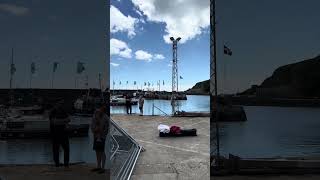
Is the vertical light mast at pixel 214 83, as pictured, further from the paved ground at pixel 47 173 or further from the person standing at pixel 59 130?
the person standing at pixel 59 130

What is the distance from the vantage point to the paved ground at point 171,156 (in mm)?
10555

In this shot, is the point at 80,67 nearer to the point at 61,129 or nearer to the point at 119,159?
the point at 61,129

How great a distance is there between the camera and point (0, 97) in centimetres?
644

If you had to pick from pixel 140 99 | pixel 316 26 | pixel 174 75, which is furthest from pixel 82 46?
pixel 140 99

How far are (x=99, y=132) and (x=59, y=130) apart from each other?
1.88 feet

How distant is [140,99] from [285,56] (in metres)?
19.0

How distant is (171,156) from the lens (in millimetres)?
13031

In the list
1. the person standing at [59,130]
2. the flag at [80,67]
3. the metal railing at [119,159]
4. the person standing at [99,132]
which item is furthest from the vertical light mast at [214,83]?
the person standing at [59,130]

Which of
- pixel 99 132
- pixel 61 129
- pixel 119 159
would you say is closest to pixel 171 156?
pixel 119 159

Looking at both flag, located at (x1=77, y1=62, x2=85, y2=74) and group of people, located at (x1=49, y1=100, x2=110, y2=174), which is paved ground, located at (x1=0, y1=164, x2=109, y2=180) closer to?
group of people, located at (x1=49, y1=100, x2=110, y2=174)

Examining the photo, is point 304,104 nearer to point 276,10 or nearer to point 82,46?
point 276,10

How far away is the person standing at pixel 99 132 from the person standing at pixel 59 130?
1.25 feet

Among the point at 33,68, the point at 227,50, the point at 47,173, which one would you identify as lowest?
the point at 47,173

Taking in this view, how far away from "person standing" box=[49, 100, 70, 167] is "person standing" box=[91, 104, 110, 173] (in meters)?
0.38
